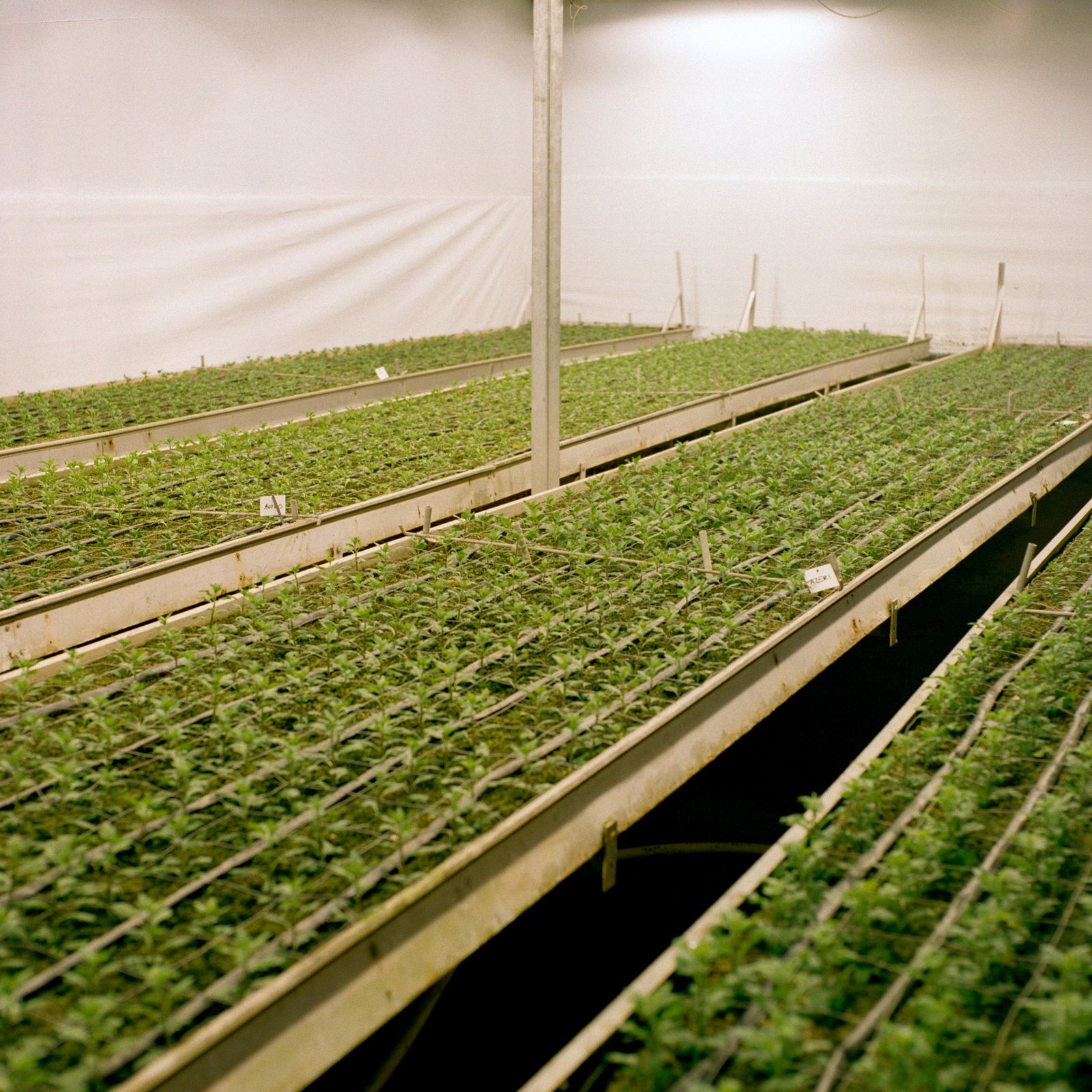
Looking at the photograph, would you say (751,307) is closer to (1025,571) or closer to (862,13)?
(862,13)

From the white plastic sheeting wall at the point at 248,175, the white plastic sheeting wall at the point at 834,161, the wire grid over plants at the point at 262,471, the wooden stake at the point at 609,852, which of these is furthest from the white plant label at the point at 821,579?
the white plastic sheeting wall at the point at 834,161

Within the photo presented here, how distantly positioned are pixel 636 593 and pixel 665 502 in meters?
1.30

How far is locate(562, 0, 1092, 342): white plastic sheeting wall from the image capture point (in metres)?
13.6

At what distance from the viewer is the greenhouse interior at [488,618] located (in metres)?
2.35

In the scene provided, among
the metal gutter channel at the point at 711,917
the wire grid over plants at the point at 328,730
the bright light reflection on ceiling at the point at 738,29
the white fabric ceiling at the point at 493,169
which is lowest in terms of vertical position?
the metal gutter channel at the point at 711,917

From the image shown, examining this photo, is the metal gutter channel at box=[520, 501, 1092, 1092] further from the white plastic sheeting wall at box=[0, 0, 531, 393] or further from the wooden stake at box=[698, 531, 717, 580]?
the white plastic sheeting wall at box=[0, 0, 531, 393]

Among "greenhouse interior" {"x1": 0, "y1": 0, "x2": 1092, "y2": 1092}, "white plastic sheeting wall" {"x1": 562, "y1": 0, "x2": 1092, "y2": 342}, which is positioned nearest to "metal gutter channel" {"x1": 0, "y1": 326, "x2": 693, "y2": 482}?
"greenhouse interior" {"x1": 0, "y1": 0, "x2": 1092, "y2": 1092}

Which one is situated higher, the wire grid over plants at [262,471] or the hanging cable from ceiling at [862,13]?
the hanging cable from ceiling at [862,13]

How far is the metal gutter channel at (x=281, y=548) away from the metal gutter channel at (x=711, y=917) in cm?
264

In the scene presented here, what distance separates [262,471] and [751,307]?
967 cm

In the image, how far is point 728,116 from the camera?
15.1 m

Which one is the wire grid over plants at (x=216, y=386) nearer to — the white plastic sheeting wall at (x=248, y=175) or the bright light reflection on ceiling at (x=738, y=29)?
the white plastic sheeting wall at (x=248, y=175)

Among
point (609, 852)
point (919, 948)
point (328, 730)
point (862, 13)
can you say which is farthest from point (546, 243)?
point (862, 13)

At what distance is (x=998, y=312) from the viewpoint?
540 inches
